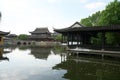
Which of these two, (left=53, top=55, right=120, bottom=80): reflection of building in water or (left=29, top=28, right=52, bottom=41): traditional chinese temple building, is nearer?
(left=53, top=55, right=120, bottom=80): reflection of building in water

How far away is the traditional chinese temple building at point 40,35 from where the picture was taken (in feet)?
276

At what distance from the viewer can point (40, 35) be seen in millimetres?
86750

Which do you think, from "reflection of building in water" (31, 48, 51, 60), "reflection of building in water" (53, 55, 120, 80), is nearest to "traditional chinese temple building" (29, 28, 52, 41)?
"reflection of building in water" (31, 48, 51, 60)

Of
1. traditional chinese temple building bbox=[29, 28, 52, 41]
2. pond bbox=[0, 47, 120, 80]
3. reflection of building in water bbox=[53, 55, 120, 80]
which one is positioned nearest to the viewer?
pond bbox=[0, 47, 120, 80]

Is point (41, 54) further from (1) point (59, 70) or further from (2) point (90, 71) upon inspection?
(2) point (90, 71)

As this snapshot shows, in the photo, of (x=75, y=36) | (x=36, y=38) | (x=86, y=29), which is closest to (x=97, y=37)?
(x=75, y=36)

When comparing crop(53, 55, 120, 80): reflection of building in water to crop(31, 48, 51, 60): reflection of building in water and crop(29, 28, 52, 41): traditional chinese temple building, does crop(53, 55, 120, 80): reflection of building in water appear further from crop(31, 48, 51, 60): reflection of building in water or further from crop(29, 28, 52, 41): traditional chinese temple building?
crop(29, 28, 52, 41): traditional chinese temple building

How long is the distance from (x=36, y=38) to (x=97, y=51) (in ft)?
200

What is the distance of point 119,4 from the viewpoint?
31922mm

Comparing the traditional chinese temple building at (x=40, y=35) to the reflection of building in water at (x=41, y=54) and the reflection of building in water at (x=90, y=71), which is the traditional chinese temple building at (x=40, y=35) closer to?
the reflection of building in water at (x=41, y=54)

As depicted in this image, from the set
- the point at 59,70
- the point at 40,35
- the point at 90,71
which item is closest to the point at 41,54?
the point at 59,70

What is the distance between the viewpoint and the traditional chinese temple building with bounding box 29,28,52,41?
276ft

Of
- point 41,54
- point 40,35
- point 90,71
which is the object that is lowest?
point 90,71

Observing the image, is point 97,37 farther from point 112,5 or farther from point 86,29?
point 86,29
